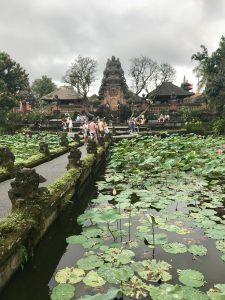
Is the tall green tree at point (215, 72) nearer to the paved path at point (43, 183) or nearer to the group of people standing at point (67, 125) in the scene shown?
the group of people standing at point (67, 125)

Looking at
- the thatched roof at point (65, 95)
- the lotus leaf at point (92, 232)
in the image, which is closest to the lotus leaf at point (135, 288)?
the lotus leaf at point (92, 232)

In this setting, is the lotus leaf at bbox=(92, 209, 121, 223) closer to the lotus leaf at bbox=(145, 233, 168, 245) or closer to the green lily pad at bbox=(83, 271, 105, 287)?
the green lily pad at bbox=(83, 271, 105, 287)

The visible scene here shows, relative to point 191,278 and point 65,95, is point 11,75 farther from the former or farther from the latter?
point 191,278

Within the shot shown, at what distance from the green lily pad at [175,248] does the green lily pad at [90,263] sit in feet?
2.99

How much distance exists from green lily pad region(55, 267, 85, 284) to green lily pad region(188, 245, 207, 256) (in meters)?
1.50

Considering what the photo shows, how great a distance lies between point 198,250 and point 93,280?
1.54m

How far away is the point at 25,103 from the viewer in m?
41.8

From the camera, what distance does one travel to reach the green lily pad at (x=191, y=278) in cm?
332

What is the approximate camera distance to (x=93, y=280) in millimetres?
3469

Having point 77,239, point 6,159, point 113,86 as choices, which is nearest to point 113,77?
point 113,86

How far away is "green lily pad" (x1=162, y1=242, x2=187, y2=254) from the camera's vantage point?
416cm

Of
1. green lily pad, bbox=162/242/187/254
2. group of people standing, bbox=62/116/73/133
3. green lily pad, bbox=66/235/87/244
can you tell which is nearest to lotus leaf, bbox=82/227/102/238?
green lily pad, bbox=66/235/87/244

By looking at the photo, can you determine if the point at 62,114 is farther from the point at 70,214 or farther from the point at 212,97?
the point at 70,214

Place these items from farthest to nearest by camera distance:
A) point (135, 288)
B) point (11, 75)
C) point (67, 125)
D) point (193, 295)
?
point (11, 75)
point (67, 125)
point (135, 288)
point (193, 295)
